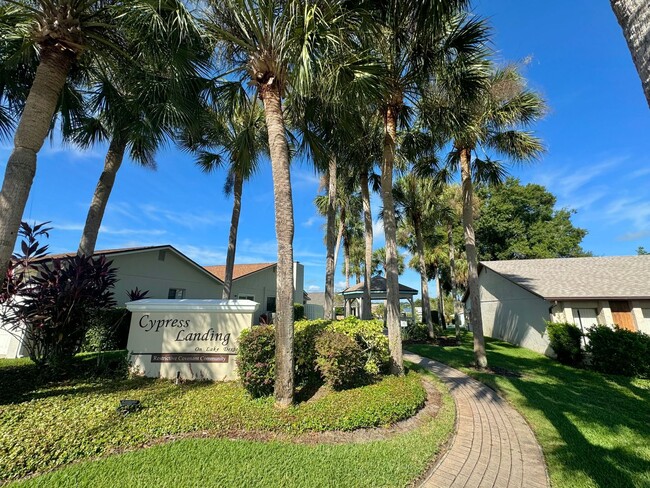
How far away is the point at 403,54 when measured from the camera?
7.66m

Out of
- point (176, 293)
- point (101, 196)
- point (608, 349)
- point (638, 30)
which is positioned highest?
point (101, 196)

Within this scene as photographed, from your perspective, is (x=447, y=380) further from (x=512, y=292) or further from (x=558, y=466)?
Answer: (x=512, y=292)

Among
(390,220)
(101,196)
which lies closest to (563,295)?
(390,220)

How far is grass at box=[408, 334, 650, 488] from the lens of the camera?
3.82 m

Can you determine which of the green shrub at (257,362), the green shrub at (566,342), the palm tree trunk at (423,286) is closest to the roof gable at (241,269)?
the palm tree trunk at (423,286)

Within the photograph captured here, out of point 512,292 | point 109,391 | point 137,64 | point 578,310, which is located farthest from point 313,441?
point 512,292

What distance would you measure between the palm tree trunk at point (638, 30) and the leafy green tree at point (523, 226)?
107 ft

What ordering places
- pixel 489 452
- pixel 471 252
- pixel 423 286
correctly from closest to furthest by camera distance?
1. pixel 489 452
2. pixel 471 252
3. pixel 423 286

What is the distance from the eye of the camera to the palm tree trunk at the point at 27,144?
16.1 ft

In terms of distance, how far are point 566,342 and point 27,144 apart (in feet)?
56.2

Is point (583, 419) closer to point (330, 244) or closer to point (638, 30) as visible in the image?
point (638, 30)

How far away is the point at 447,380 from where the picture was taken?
8.21 metres

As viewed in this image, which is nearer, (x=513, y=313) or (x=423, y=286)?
(x=513, y=313)

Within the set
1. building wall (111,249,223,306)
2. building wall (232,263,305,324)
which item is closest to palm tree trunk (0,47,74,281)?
building wall (111,249,223,306)
